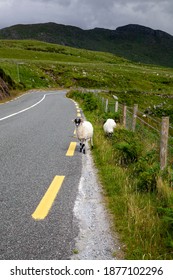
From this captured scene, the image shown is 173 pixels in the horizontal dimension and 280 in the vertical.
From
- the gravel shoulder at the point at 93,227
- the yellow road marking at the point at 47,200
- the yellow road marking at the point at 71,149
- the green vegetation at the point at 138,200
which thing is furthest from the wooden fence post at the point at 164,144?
the yellow road marking at the point at 71,149

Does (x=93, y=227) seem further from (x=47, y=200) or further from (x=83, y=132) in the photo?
(x=83, y=132)

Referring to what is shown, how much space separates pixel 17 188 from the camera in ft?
20.0

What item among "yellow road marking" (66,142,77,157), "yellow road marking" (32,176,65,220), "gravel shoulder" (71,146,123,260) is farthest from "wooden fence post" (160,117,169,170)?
"yellow road marking" (66,142,77,157)

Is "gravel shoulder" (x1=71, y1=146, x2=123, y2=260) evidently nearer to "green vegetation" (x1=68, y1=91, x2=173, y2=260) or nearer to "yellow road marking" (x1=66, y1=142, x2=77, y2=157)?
"green vegetation" (x1=68, y1=91, x2=173, y2=260)

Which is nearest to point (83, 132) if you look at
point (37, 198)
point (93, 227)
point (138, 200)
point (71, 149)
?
point (71, 149)

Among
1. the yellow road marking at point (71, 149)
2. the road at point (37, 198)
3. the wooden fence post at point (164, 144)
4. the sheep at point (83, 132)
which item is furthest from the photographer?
the sheep at point (83, 132)

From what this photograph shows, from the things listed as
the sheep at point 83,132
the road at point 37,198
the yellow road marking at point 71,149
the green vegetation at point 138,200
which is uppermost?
the sheep at point 83,132

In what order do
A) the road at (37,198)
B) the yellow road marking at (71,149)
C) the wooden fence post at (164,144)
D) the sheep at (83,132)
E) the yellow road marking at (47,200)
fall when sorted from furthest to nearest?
the sheep at (83,132), the yellow road marking at (71,149), the wooden fence post at (164,144), the yellow road marking at (47,200), the road at (37,198)

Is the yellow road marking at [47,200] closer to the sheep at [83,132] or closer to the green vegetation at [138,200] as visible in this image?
the green vegetation at [138,200]

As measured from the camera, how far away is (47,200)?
18.1 feet

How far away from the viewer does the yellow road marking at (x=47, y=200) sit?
4897mm

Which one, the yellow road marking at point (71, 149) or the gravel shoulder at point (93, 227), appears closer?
the gravel shoulder at point (93, 227)

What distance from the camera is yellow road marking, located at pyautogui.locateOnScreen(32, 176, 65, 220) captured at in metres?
4.90
